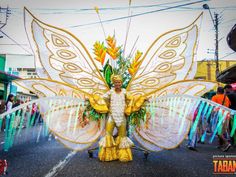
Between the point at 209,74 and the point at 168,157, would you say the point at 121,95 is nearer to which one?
the point at 168,157

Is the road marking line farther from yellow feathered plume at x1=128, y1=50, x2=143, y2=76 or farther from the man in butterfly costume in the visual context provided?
yellow feathered plume at x1=128, y1=50, x2=143, y2=76

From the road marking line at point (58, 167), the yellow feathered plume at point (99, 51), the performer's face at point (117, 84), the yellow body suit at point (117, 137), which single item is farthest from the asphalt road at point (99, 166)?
the yellow feathered plume at point (99, 51)

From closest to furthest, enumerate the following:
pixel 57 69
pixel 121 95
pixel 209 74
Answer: pixel 57 69 < pixel 121 95 < pixel 209 74

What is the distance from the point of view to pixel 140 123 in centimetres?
326

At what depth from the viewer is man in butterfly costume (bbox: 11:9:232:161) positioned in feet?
9.39

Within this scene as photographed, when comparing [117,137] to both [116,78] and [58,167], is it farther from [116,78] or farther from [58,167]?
[58,167]

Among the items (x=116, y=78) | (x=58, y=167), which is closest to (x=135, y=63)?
(x=116, y=78)

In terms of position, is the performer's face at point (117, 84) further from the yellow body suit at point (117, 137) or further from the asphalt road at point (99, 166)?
the asphalt road at point (99, 166)

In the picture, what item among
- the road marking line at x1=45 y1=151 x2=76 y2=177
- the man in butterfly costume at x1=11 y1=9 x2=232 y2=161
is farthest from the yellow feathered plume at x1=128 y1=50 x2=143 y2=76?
the road marking line at x1=45 y1=151 x2=76 y2=177

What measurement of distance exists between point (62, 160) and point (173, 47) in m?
1.94

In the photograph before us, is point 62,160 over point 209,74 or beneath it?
beneath

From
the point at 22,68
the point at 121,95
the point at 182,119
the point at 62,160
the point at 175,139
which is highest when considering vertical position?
the point at 22,68

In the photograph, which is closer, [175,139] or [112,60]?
[175,139]

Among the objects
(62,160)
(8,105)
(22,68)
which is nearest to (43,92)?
(62,160)
